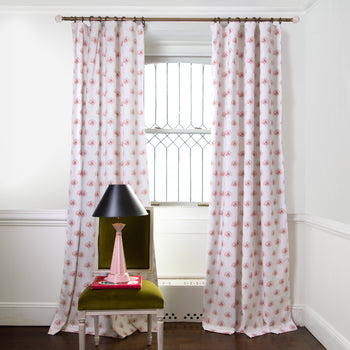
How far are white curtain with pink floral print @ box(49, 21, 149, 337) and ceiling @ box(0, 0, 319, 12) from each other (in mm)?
205

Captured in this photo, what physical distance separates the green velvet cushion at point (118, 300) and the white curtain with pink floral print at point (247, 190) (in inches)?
32.5

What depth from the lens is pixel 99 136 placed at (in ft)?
10.5

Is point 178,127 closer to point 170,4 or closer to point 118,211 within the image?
point 170,4

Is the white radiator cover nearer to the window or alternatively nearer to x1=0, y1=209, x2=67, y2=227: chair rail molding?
the window

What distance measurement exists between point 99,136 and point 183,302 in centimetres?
158

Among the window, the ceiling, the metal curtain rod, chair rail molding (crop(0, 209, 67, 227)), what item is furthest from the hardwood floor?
the ceiling

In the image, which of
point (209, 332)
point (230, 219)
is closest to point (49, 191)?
point (230, 219)

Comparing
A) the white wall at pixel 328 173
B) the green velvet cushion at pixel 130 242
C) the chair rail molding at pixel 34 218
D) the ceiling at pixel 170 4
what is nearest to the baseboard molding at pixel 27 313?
the chair rail molding at pixel 34 218

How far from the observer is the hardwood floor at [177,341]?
289 cm

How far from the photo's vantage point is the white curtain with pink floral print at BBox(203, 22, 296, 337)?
3.13 metres

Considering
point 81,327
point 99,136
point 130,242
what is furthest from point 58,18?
point 81,327

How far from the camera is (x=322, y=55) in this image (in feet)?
9.82

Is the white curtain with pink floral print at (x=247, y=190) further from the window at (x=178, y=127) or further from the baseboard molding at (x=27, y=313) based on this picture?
the baseboard molding at (x=27, y=313)

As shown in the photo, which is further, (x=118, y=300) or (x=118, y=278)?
(x=118, y=278)
